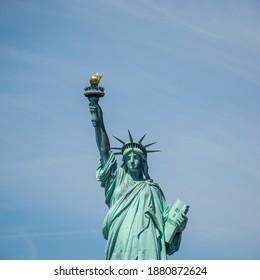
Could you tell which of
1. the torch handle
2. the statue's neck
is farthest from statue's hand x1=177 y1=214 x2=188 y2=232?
the torch handle

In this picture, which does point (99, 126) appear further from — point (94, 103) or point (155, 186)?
point (155, 186)

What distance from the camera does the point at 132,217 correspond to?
33219mm

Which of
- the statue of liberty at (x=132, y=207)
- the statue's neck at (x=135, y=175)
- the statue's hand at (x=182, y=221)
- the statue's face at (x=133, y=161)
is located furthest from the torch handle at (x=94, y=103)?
the statue's hand at (x=182, y=221)

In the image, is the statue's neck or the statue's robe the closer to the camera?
the statue's robe

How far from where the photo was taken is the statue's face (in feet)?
111

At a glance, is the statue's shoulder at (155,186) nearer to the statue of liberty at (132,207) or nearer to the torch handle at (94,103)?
the statue of liberty at (132,207)

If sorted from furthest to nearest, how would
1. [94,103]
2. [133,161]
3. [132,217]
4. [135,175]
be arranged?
[135,175] → [133,161] → [94,103] → [132,217]

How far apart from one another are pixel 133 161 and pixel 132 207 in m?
1.14

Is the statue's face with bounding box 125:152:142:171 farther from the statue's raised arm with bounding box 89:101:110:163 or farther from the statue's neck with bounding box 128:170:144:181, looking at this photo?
the statue's raised arm with bounding box 89:101:110:163

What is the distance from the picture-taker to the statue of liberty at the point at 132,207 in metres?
32.8

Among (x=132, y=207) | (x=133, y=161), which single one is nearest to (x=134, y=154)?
(x=133, y=161)

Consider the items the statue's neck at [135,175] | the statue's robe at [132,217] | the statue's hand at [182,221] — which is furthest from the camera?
the statue's neck at [135,175]

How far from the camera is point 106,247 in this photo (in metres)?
33.1
